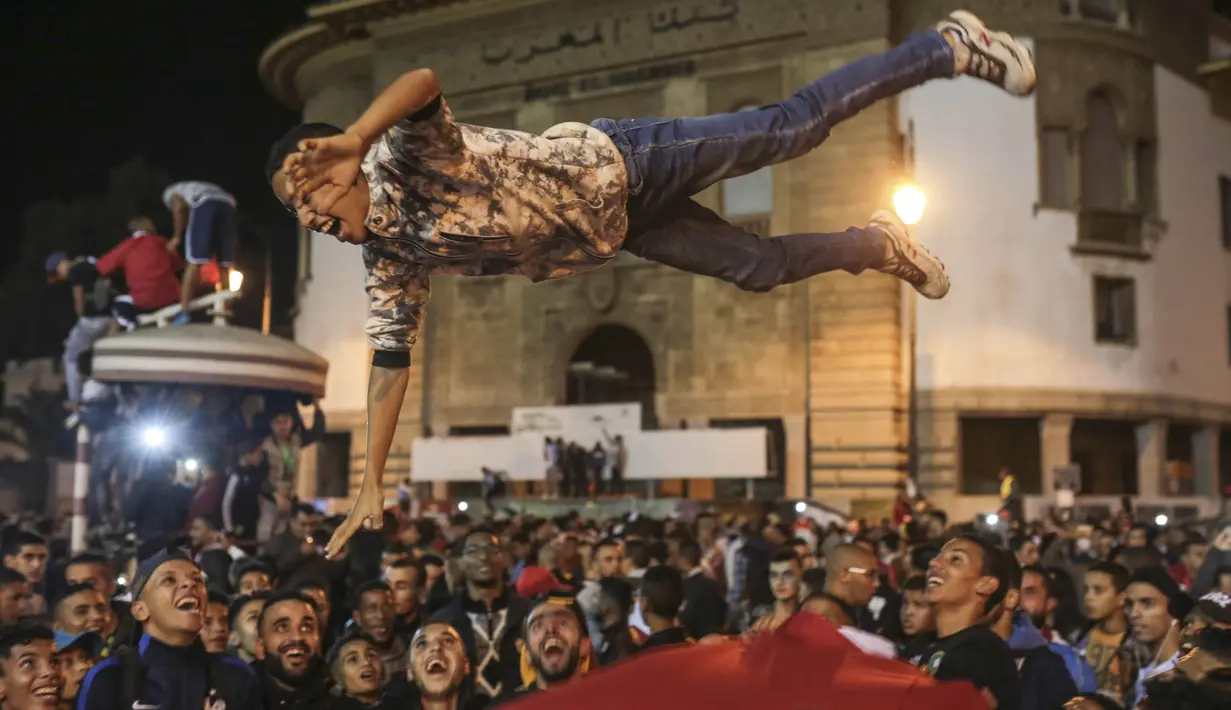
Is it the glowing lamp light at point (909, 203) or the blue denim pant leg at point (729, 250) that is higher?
the glowing lamp light at point (909, 203)

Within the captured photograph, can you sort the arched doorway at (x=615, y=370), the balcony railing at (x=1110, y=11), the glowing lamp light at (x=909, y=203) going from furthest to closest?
the arched doorway at (x=615, y=370), the balcony railing at (x=1110, y=11), the glowing lamp light at (x=909, y=203)

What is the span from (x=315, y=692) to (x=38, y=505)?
25520 millimetres

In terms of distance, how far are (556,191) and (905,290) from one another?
71.6ft

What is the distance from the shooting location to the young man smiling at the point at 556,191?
334cm

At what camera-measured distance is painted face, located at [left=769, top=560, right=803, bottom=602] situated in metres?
6.46

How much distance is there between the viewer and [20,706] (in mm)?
4062

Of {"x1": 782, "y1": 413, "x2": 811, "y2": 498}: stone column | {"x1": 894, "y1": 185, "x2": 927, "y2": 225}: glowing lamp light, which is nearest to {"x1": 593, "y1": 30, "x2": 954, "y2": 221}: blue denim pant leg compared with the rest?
{"x1": 894, "y1": 185, "x2": 927, "y2": 225}: glowing lamp light

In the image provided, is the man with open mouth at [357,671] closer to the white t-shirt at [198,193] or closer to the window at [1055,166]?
the white t-shirt at [198,193]

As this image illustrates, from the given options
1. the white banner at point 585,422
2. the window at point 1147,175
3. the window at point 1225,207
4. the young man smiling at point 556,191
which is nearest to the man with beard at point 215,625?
the young man smiling at point 556,191

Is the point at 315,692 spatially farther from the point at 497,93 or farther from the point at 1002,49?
the point at 497,93

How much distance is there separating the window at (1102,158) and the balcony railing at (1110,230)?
0.39 m

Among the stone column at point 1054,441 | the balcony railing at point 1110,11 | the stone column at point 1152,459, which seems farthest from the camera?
the balcony railing at point 1110,11

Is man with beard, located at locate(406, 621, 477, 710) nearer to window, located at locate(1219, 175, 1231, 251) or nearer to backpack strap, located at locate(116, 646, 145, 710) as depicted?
Result: backpack strap, located at locate(116, 646, 145, 710)

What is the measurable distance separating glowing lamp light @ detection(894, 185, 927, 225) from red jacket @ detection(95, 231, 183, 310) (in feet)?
23.7
